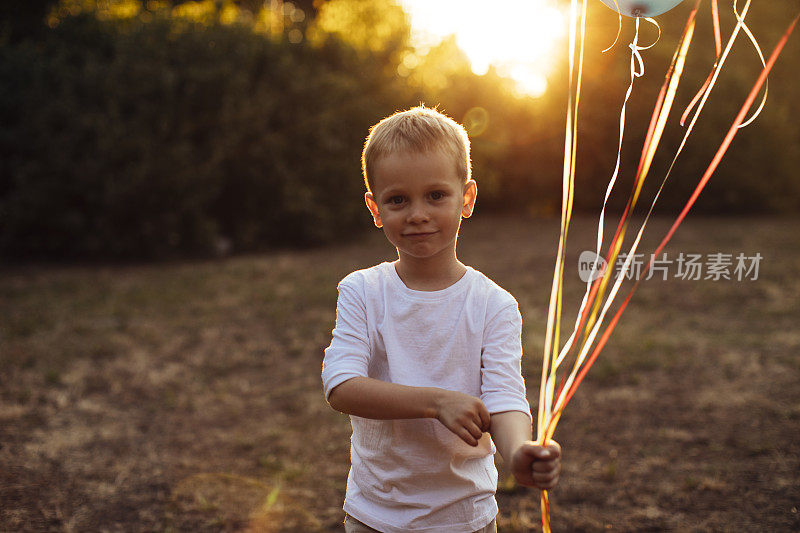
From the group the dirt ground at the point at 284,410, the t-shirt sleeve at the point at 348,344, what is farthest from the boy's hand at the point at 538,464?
the dirt ground at the point at 284,410

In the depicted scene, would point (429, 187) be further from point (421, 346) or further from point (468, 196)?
point (421, 346)

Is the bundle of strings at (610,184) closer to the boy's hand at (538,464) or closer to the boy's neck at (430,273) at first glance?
the boy's hand at (538,464)

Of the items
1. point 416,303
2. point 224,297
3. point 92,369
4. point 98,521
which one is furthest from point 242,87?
point 416,303

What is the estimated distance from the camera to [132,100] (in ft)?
27.2

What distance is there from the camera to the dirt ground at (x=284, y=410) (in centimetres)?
305

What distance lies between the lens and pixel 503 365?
63.4 inches

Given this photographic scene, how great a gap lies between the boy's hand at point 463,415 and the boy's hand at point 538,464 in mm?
114

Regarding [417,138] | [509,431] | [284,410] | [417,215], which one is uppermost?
[417,138]

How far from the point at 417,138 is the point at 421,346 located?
0.48 m

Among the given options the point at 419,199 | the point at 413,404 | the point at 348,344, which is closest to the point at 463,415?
the point at 413,404

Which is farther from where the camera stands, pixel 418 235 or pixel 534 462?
pixel 418 235

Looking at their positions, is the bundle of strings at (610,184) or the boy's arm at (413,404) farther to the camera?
the boy's arm at (413,404)

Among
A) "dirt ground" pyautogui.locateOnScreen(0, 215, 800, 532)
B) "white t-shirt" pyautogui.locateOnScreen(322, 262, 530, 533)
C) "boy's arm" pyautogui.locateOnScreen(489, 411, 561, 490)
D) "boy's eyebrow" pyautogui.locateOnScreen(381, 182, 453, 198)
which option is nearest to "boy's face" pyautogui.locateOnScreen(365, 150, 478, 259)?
"boy's eyebrow" pyautogui.locateOnScreen(381, 182, 453, 198)

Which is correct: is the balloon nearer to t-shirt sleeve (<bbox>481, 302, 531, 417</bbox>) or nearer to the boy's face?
the boy's face
